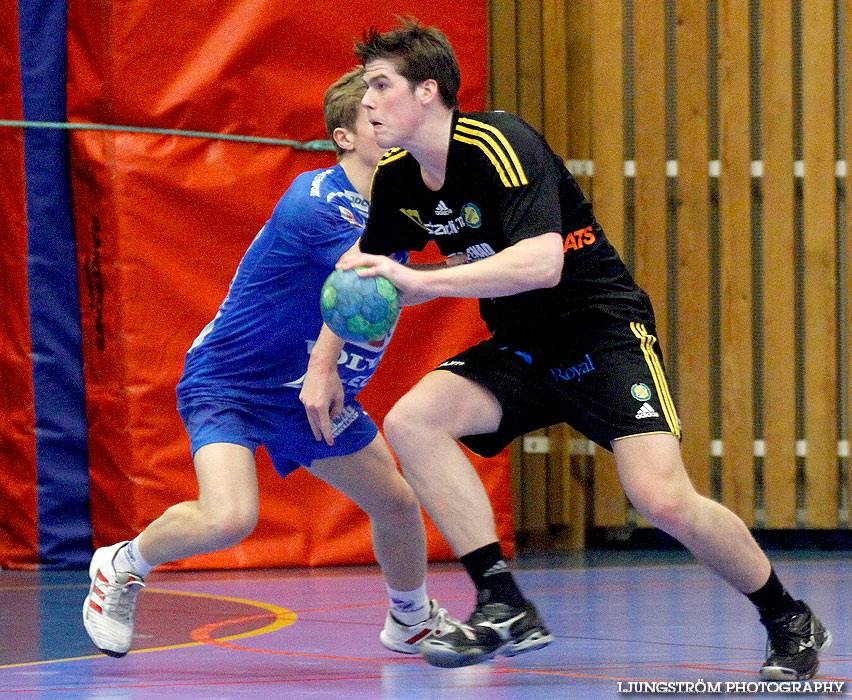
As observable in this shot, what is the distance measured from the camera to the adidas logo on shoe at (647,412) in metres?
3.14

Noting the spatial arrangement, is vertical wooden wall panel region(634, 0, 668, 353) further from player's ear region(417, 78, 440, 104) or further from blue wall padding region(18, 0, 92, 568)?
player's ear region(417, 78, 440, 104)

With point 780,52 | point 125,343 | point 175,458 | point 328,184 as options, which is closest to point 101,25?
point 125,343

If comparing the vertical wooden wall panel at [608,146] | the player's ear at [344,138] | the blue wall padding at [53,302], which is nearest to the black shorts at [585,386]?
the player's ear at [344,138]

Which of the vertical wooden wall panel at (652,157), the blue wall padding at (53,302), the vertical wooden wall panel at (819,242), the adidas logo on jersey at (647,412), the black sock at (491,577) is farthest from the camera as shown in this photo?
the vertical wooden wall panel at (652,157)

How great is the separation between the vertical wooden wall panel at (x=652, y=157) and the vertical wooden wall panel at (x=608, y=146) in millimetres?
99

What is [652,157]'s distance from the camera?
6.99 meters

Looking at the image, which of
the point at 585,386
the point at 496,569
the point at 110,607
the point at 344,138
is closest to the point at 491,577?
the point at 496,569

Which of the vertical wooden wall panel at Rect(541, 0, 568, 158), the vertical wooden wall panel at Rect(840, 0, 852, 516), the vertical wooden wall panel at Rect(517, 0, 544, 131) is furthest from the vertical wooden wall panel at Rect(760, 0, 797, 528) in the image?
the vertical wooden wall panel at Rect(517, 0, 544, 131)

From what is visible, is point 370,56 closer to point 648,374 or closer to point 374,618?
point 648,374

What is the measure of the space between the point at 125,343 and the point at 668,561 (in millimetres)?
2765

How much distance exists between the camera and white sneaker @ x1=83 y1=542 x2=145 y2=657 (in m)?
3.48

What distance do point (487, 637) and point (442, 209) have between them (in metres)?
1.00

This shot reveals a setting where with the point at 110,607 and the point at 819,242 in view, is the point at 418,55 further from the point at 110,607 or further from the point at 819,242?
the point at 819,242

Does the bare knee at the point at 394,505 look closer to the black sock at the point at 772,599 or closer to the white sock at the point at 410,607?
the white sock at the point at 410,607
